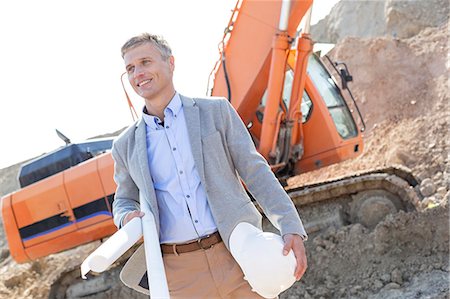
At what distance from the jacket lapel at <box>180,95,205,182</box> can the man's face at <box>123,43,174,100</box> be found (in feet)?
0.41

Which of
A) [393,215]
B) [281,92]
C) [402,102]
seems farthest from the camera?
[402,102]

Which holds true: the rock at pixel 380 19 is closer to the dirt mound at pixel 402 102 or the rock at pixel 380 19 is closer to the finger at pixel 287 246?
the dirt mound at pixel 402 102

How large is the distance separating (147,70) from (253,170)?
62 centimetres

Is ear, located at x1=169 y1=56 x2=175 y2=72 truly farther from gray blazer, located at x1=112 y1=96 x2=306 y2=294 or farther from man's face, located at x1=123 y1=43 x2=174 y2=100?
gray blazer, located at x1=112 y1=96 x2=306 y2=294

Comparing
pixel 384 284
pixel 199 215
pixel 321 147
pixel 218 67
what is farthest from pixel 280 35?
pixel 199 215

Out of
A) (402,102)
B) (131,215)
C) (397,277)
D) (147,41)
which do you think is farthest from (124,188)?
(402,102)

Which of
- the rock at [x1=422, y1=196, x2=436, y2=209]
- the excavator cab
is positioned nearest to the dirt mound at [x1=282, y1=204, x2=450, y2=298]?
the excavator cab

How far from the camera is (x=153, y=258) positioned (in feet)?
7.77

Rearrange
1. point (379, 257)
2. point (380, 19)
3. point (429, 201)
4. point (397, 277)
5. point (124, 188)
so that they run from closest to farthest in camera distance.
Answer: point (124, 188) < point (397, 277) < point (379, 257) < point (429, 201) < point (380, 19)

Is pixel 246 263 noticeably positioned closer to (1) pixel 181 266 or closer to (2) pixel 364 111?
(1) pixel 181 266

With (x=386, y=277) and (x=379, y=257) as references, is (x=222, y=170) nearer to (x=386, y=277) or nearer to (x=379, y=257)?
(x=386, y=277)

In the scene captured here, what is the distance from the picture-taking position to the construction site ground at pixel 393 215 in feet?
19.0

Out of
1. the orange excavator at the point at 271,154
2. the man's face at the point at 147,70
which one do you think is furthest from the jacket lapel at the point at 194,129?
the orange excavator at the point at 271,154

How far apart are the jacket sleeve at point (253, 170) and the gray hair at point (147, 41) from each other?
0.34 m
